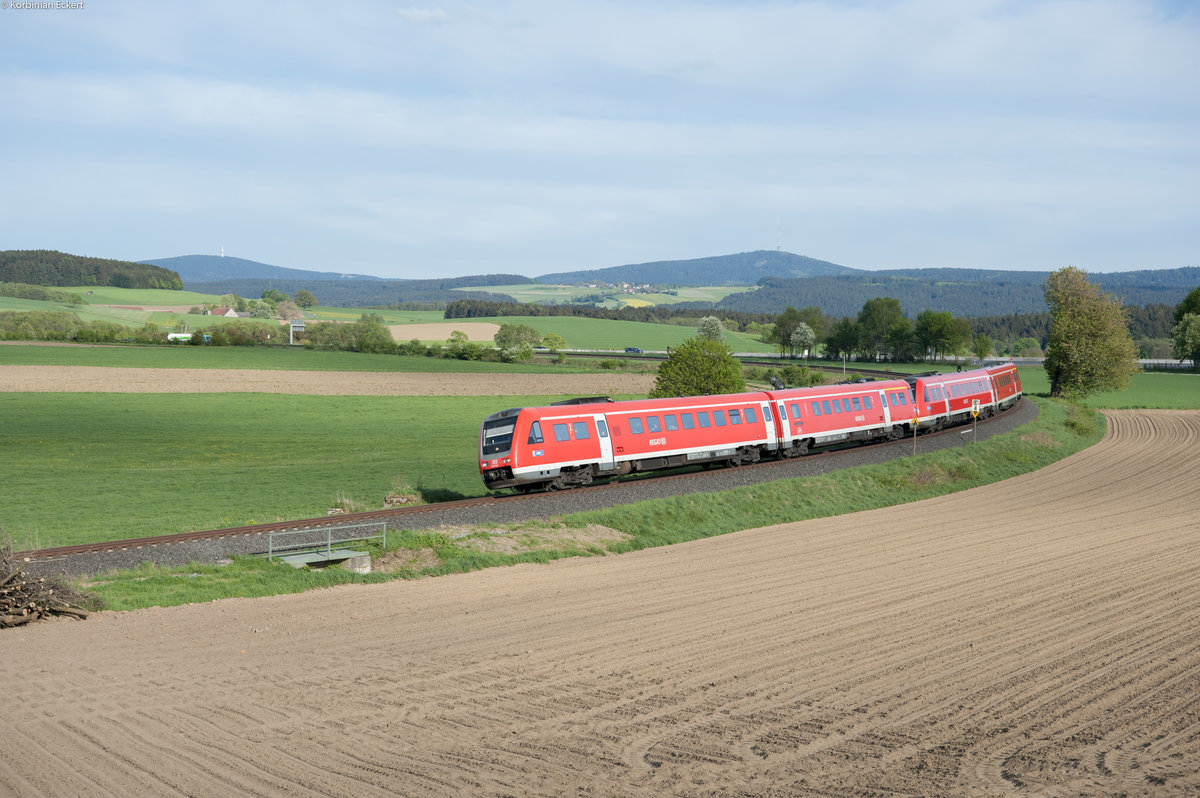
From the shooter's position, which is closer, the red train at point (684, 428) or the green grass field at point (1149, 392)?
the red train at point (684, 428)

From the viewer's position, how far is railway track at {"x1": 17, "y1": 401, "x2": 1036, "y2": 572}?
22.2 metres

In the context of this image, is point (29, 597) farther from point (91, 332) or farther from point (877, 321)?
point (877, 321)

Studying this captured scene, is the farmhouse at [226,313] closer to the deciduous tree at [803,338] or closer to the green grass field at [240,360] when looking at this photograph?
the green grass field at [240,360]

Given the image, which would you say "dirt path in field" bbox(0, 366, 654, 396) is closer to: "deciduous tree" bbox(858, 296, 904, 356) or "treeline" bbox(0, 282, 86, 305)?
"deciduous tree" bbox(858, 296, 904, 356)

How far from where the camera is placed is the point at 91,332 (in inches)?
4653

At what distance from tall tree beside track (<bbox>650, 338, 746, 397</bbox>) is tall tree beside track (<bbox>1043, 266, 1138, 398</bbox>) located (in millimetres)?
31480

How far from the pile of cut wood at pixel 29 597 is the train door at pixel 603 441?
16473mm

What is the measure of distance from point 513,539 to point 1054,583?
39.0 feet

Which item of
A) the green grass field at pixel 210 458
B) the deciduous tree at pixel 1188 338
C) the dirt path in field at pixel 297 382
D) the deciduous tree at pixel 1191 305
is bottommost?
the green grass field at pixel 210 458

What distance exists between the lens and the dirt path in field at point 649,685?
34.2ft

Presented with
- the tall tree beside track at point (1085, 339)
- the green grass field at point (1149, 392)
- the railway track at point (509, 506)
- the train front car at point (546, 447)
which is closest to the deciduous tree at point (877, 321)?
the green grass field at point (1149, 392)

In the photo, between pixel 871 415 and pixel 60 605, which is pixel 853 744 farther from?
pixel 871 415

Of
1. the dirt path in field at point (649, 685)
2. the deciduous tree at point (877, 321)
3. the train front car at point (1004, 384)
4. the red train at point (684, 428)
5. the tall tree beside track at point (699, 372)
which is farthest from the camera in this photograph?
the deciduous tree at point (877, 321)

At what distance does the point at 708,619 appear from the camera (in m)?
17.5
